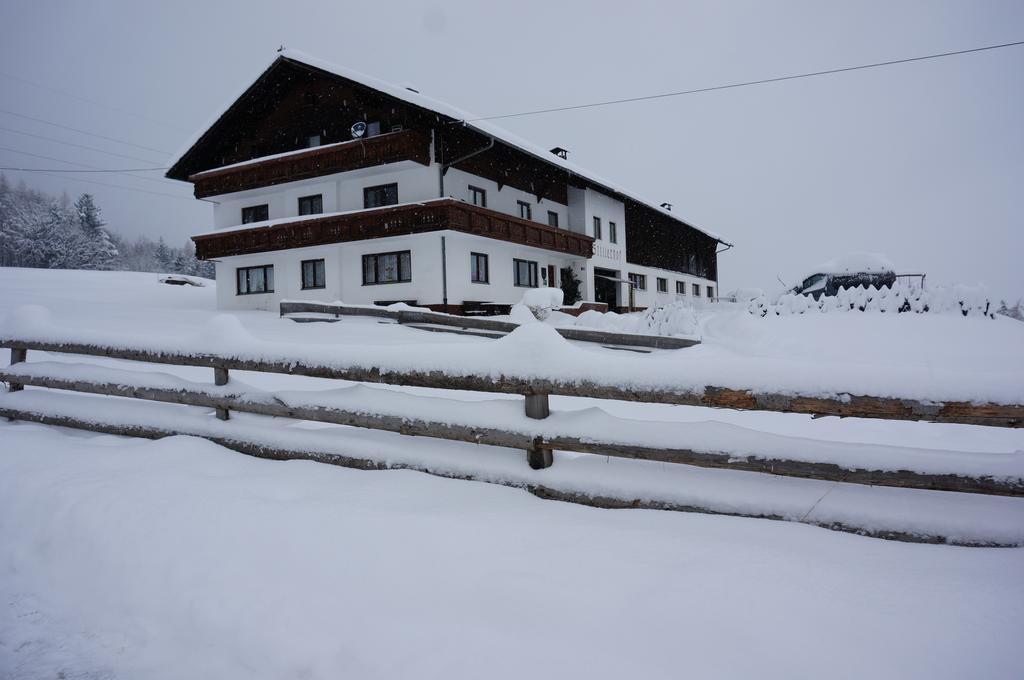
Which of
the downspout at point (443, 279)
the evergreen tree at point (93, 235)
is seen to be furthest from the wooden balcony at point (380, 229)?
the evergreen tree at point (93, 235)

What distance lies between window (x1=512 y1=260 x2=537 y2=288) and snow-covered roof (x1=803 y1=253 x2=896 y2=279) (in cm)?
1322

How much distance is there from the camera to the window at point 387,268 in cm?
2128

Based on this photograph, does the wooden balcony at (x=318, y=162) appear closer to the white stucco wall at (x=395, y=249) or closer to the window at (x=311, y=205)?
the white stucco wall at (x=395, y=249)

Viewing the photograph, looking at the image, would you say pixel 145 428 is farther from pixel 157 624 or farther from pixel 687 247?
pixel 687 247

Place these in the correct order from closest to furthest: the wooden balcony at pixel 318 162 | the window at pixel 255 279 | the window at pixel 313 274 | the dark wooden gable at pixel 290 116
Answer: the wooden balcony at pixel 318 162 → the dark wooden gable at pixel 290 116 → the window at pixel 313 274 → the window at pixel 255 279

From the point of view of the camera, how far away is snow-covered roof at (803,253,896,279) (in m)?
19.6

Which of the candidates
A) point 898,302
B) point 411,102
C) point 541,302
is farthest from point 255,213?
point 898,302

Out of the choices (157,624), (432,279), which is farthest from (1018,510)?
(432,279)

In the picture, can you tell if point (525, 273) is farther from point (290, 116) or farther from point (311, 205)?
point (290, 116)

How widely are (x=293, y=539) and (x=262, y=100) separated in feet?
86.7

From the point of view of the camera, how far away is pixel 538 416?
3.22m

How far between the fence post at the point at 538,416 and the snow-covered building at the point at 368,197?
1671 centimetres

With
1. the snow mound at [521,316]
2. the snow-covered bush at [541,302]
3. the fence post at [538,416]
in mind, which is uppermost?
the snow-covered bush at [541,302]

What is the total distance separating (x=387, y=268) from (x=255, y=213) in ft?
29.9
